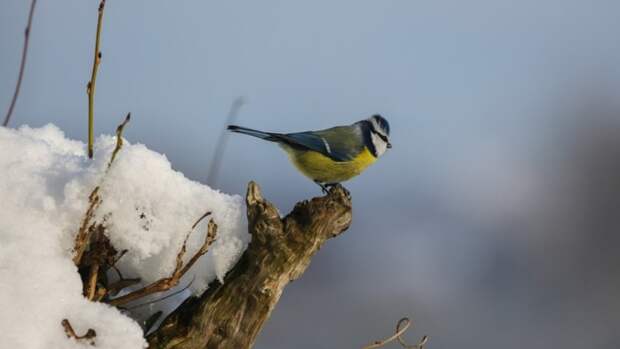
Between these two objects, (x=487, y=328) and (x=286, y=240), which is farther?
(x=487, y=328)

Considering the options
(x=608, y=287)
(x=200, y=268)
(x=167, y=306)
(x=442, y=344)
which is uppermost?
(x=200, y=268)

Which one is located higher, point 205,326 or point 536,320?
point 205,326

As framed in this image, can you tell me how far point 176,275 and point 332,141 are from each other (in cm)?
153

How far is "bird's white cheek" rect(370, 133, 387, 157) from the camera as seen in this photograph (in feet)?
9.90

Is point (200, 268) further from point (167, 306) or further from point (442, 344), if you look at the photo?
point (442, 344)

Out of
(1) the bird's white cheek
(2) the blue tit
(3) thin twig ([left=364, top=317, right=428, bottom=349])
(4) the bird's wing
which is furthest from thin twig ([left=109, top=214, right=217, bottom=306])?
(1) the bird's white cheek

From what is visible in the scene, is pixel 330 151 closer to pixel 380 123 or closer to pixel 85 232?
pixel 380 123

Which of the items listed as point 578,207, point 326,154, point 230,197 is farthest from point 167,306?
point 578,207

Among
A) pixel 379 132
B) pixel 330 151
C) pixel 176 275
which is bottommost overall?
pixel 176 275

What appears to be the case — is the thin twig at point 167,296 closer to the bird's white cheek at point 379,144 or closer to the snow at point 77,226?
the snow at point 77,226

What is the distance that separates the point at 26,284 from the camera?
1264 mm

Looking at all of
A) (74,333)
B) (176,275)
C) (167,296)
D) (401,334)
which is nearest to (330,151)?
(401,334)

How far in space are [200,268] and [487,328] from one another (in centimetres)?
1027

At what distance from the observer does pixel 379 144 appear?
3.04m
